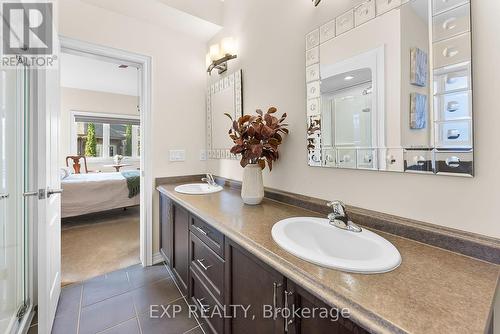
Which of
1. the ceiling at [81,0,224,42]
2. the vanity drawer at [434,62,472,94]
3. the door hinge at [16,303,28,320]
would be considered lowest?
the door hinge at [16,303,28,320]

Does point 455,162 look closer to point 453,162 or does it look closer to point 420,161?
point 453,162

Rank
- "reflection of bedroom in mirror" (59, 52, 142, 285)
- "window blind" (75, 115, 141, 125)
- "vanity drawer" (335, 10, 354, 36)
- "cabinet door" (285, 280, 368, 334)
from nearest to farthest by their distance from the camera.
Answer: "cabinet door" (285, 280, 368, 334) → "vanity drawer" (335, 10, 354, 36) → "reflection of bedroom in mirror" (59, 52, 142, 285) → "window blind" (75, 115, 141, 125)

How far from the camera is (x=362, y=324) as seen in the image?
530 millimetres

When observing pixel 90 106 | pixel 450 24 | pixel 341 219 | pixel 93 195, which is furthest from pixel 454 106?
pixel 90 106

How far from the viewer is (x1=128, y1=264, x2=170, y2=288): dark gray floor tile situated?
2.04m

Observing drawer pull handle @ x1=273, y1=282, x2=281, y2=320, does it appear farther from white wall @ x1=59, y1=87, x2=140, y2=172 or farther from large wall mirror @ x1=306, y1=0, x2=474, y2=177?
white wall @ x1=59, y1=87, x2=140, y2=172

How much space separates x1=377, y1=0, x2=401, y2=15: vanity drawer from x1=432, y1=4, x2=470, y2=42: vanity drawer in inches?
7.6

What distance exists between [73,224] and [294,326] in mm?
3988

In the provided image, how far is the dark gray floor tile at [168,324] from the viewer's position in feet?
4.93

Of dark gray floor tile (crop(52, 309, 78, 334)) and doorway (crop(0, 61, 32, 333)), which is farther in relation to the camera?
dark gray floor tile (crop(52, 309, 78, 334))

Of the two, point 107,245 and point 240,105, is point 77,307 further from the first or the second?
point 240,105

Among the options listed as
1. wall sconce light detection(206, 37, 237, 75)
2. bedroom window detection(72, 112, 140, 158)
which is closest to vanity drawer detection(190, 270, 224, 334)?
wall sconce light detection(206, 37, 237, 75)

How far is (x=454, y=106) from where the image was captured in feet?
2.78

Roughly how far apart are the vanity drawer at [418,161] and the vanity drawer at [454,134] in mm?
56
